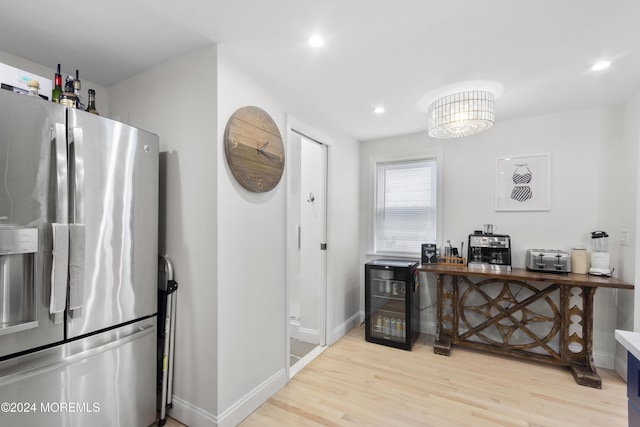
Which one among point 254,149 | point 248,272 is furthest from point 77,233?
point 254,149

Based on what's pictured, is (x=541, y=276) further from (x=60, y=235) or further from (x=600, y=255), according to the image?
(x=60, y=235)

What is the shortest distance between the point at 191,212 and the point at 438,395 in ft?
7.46

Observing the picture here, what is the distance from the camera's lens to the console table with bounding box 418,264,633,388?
98.6 inches

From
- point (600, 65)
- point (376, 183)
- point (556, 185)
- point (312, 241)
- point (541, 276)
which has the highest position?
point (600, 65)

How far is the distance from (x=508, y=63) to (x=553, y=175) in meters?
1.54

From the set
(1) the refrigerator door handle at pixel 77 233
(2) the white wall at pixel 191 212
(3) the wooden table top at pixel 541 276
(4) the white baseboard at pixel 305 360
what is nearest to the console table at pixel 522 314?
(3) the wooden table top at pixel 541 276

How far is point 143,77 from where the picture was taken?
7.08 ft

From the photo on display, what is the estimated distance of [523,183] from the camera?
3.03 m

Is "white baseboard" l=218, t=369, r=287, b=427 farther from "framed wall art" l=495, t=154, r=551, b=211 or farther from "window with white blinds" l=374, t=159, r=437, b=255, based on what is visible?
"framed wall art" l=495, t=154, r=551, b=211

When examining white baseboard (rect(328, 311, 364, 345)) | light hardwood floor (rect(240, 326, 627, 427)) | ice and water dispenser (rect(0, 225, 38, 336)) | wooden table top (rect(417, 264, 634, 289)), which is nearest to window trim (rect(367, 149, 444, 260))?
wooden table top (rect(417, 264, 634, 289))

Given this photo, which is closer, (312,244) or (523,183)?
(523,183)

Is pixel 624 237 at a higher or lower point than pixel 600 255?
higher

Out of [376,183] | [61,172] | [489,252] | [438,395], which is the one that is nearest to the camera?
[61,172]

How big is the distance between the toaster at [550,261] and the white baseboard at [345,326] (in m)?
→ 1.99
